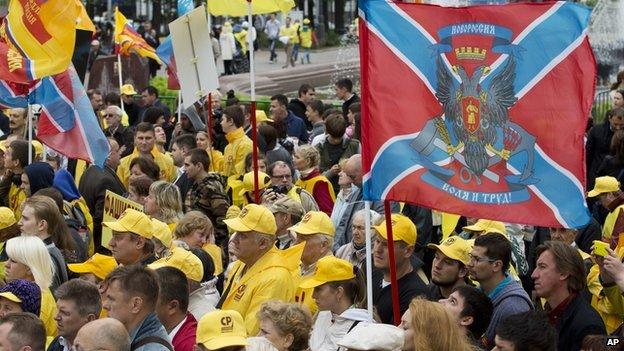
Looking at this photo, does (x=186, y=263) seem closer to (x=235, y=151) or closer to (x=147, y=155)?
(x=147, y=155)

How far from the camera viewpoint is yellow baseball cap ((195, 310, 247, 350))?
7.34 metres

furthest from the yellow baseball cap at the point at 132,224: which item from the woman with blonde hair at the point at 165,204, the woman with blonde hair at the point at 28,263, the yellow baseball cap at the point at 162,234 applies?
the woman with blonde hair at the point at 165,204

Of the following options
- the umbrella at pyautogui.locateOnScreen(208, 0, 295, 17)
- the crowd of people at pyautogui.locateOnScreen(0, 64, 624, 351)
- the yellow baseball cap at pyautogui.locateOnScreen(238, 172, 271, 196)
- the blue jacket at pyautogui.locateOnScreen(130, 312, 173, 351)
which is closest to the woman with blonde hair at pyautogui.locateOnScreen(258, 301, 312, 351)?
the crowd of people at pyautogui.locateOnScreen(0, 64, 624, 351)

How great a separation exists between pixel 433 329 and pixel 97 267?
3.47 meters

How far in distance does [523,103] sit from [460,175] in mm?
505

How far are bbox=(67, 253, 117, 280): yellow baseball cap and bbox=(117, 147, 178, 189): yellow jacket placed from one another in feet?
18.8

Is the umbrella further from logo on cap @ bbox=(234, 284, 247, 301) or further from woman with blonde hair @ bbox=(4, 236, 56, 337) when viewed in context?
logo on cap @ bbox=(234, 284, 247, 301)

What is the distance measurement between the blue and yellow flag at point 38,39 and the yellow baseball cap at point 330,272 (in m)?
5.71

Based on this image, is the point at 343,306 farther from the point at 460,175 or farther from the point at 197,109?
the point at 197,109

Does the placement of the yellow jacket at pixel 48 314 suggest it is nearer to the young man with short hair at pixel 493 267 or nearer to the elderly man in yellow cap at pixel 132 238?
the elderly man in yellow cap at pixel 132 238

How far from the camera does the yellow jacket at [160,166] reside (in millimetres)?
15836

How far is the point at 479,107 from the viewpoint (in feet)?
26.5

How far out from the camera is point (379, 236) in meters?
9.90

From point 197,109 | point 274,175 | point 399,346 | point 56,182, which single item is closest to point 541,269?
point 399,346
